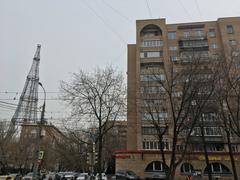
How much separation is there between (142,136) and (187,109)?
25.9m

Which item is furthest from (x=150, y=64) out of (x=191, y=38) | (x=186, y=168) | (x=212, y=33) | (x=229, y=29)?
(x=186, y=168)

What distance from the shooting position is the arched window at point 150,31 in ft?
184

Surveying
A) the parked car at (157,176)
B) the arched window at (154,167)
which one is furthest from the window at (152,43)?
the parked car at (157,176)

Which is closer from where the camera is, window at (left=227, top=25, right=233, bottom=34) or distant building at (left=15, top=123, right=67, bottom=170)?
distant building at (left=15, top=123, right=67, bottom=170)

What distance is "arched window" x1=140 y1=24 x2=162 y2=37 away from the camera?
56094 millimetres

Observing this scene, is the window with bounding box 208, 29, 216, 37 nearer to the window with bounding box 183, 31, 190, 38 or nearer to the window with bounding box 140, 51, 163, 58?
the window with bounding box 183, 31, 190, 38

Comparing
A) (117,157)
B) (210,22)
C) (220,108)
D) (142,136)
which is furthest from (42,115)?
(210,22)

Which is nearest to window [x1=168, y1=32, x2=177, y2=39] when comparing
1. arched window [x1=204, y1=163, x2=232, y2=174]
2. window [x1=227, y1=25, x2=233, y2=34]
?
window [x1=227, y1=25, x2=233, y2=34]

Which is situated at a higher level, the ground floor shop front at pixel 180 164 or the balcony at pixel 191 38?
the balcony at pixel 191 38

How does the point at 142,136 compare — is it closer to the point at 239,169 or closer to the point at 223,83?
the point at 239,169

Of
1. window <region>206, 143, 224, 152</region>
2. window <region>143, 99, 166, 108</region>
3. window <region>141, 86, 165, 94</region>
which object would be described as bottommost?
window <region>206, 143, 224, 152</region>

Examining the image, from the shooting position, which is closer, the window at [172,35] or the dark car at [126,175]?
the dark car at [126,175]

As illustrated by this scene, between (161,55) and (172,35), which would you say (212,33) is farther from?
(161,55)

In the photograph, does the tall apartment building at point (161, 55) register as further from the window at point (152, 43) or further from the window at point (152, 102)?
the window at point (152, 102)
